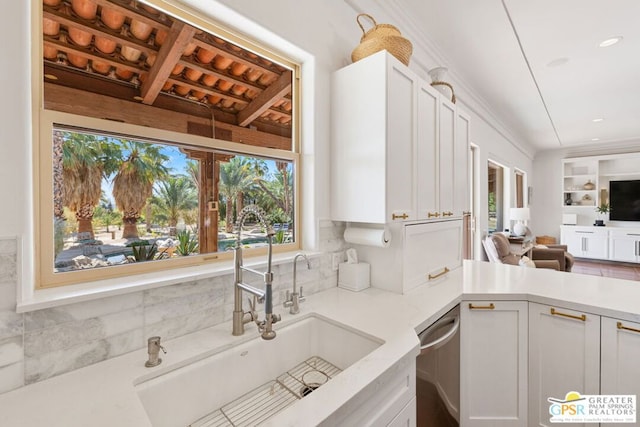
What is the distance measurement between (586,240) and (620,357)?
731 cm

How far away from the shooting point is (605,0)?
213 centimetres

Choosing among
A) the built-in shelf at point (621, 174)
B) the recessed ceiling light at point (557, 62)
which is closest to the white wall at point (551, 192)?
the built-in shelf at point (621, 174)

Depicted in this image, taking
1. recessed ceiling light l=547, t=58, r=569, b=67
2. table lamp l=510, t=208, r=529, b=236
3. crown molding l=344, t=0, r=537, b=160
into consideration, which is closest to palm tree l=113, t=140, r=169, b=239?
crown molding l=344, t=0, r=537, b=160

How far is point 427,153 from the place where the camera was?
180 centimetres

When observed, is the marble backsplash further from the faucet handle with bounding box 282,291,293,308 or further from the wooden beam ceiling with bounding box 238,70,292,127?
the wooden beam ceiling with bounding box 238,70,292,127

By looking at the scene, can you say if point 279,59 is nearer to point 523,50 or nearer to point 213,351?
point 213,351

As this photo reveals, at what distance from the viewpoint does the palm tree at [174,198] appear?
1219 mm

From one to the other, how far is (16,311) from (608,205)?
975cm

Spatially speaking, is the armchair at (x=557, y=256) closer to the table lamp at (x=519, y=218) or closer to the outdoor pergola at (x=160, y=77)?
the table lamp at (x=519, y=218)

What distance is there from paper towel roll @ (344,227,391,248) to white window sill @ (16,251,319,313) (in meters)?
0.65

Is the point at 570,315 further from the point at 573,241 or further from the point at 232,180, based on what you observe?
the point at 573,241

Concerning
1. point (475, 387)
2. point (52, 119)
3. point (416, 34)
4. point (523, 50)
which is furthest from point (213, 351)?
point (523, 50)

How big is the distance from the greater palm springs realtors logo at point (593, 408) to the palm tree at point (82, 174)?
2.40 metres

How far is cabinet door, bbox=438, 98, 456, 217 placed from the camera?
1.93 m
